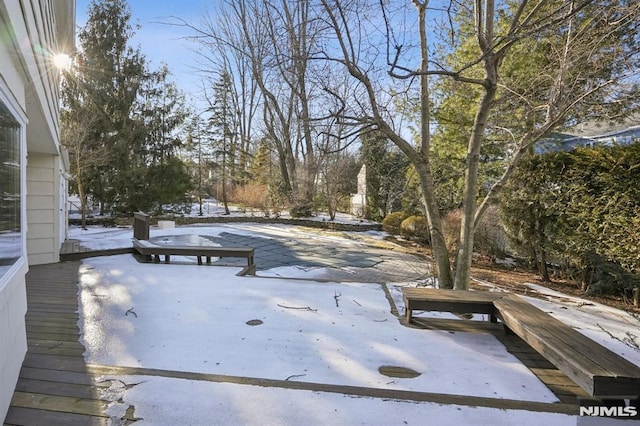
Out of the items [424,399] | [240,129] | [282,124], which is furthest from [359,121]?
[240,129]

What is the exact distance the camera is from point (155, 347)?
2.61m

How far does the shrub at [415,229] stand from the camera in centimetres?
1090

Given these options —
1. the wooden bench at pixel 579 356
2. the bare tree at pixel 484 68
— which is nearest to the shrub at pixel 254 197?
the bare tree at pixel 484 68

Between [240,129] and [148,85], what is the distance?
21.7ft

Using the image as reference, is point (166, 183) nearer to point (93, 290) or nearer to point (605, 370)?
point (93, 290)

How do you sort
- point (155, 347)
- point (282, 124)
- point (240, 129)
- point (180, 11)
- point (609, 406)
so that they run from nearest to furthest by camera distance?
point (609, 406), point (155, 347), point (180, 11), point (282, 124), point (240, 129)

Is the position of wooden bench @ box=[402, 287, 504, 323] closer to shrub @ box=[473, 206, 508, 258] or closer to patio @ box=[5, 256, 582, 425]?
patio @ box=[5, 256, 582, 425]

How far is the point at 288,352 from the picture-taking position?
257 cm

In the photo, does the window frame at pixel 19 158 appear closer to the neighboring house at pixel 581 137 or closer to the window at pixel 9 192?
the window at pixel 9 192

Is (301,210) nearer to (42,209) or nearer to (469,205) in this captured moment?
(42,209)

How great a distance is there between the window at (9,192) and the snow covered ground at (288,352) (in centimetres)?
90

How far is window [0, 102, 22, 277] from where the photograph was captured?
5.90ft

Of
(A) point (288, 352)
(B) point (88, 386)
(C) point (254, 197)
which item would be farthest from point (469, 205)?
(C) point (254, 197)

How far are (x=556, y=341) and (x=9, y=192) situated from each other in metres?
3.37
